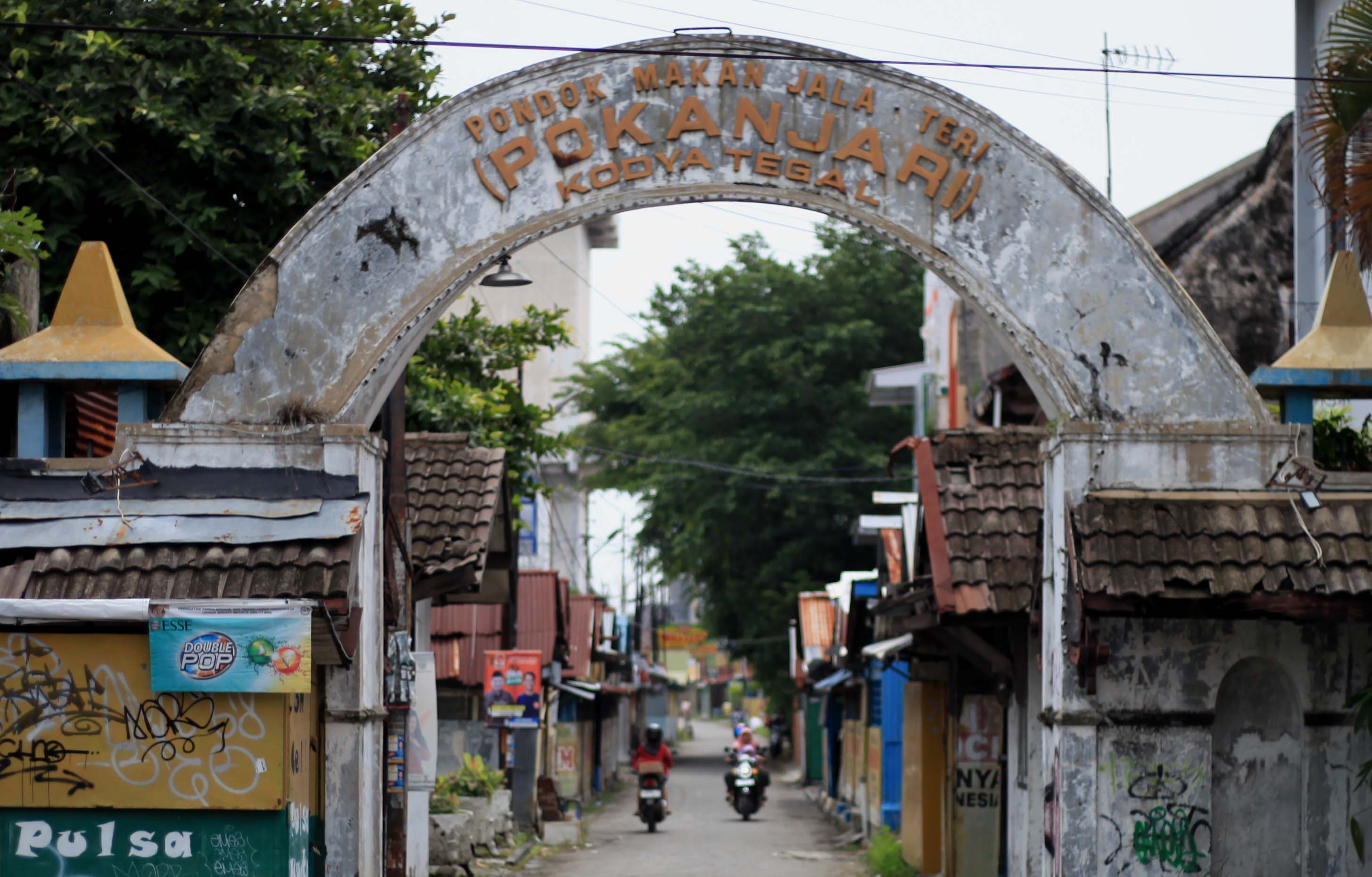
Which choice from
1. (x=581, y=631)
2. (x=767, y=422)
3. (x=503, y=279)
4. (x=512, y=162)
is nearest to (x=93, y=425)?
(x=503, y=279)

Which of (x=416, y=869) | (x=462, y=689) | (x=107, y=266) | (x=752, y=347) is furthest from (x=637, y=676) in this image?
(x=107, y=266)

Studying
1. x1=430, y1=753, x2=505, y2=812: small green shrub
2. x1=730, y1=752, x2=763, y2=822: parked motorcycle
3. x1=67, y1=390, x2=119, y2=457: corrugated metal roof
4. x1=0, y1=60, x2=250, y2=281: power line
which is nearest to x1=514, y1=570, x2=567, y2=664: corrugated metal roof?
x1=730, y1=752, x2=763, y2=822: parked motorcycle

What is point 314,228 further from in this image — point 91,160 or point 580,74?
point 91,160

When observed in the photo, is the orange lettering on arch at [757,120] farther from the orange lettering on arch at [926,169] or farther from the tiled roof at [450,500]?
the tiled roof at [450,500]

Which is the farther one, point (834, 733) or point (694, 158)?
point (834, 733)

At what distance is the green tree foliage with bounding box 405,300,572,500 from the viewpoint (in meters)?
21.5

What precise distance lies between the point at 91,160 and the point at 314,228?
7769 millimetres

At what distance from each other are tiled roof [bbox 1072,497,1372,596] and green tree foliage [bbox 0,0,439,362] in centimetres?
1038

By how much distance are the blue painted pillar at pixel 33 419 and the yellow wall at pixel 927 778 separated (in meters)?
10.6

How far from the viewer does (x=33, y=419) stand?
1152 centimetres

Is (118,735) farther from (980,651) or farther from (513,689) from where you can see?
(513,689)

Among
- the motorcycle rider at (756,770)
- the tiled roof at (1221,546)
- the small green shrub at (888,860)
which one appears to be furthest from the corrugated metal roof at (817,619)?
the tiled roof at (1221,546)

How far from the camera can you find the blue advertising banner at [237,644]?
1030cm

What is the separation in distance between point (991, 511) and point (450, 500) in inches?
203
